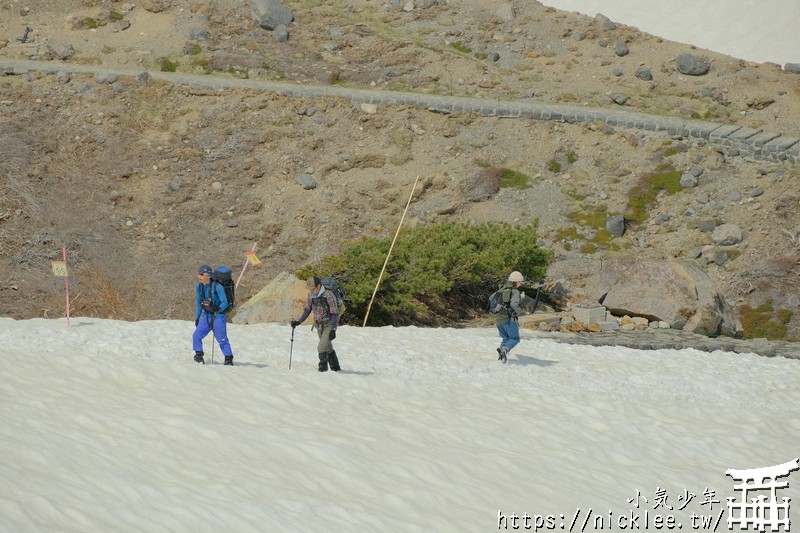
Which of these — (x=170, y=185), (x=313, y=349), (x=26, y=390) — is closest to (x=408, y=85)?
(x=170, y=185)

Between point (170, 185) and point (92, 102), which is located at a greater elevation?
point (92, 102)

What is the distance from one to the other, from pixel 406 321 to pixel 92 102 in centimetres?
1730

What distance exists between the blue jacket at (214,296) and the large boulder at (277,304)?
5.70 metres

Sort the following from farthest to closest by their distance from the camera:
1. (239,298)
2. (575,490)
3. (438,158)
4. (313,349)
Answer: (438,158), (239,298), (313,349), (575,490)

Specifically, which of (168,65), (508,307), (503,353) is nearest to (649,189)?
(503,353)

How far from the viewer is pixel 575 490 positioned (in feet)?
43.6

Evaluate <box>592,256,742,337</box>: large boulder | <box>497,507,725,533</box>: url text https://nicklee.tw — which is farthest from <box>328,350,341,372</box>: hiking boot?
<box>592,256,742,337</box>: large boulder

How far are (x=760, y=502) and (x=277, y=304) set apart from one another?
11367 mm

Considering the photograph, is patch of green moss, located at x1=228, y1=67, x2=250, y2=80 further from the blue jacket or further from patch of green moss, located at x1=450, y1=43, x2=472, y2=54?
the blue jacket

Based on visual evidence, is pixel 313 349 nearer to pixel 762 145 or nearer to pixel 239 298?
pixel 239 298

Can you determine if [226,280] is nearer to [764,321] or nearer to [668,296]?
[668,296]

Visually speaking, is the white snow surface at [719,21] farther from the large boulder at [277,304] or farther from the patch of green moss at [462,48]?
the large boulder at [277,304]

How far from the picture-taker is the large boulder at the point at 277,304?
2200 cm

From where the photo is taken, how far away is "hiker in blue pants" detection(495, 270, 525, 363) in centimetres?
1770
